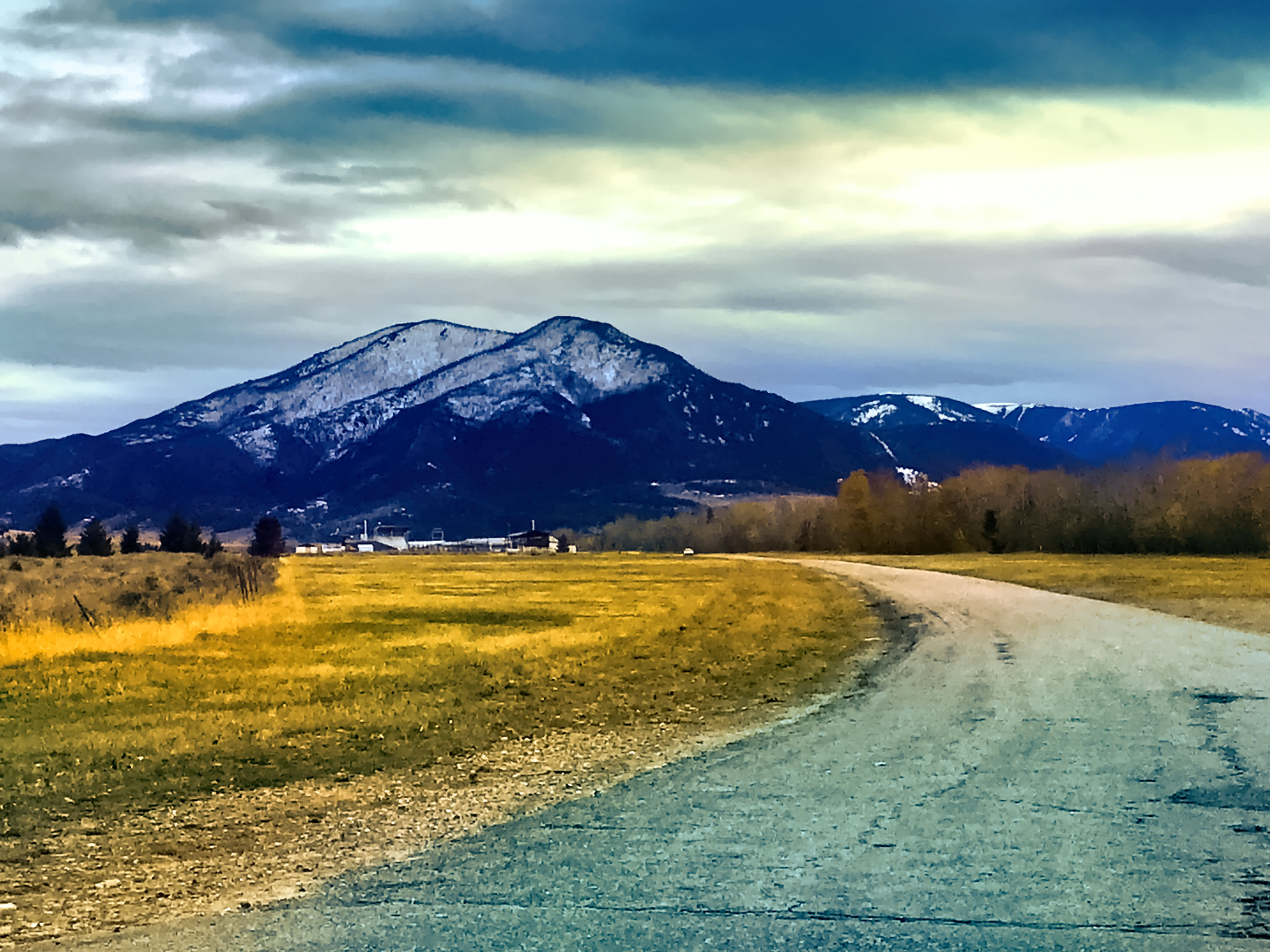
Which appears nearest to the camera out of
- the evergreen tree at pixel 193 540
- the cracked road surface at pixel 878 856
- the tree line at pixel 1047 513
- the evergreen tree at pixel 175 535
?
the cracked road surface at pixel 878 856

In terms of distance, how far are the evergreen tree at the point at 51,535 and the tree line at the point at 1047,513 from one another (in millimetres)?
86496

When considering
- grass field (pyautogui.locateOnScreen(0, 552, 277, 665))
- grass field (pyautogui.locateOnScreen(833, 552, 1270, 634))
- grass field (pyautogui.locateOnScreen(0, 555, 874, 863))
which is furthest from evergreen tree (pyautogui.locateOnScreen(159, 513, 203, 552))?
grass field (pyautogui.locateOnScreen(0, 555, 874, 863))

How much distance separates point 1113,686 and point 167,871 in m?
12.7

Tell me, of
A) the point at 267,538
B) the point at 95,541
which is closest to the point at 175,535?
the point at 95,541

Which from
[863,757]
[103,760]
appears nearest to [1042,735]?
[863,757]

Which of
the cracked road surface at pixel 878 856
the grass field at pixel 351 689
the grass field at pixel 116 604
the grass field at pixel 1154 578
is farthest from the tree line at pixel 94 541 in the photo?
the cracked road surface at pixel 878 856

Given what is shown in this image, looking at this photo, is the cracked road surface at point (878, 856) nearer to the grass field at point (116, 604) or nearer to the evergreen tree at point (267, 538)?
the grass field at point (116, 604)

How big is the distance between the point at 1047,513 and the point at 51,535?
91.4 meters

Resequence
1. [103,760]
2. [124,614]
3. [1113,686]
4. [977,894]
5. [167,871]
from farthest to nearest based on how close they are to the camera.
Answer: [124,614], [1113,686], [103,760], [167,871], [977,894]

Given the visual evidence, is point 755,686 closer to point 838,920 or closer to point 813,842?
point 813,842

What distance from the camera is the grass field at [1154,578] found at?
1366 inches

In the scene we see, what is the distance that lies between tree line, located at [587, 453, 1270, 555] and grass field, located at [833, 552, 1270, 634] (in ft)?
26.0

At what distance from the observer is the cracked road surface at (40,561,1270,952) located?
6.46 m

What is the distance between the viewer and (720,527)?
191375 mm
